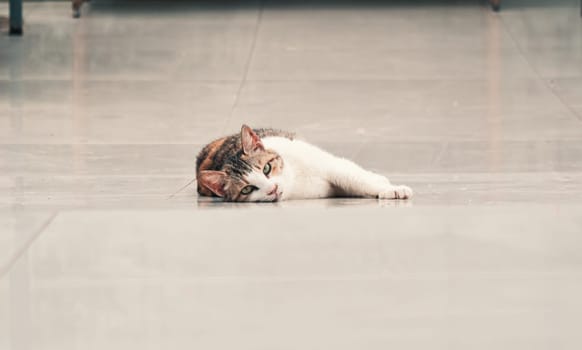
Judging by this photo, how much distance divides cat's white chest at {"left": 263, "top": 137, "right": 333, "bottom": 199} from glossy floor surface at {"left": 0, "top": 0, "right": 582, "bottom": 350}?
0.71ft

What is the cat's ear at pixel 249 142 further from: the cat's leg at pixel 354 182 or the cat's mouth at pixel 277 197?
the cat's leg at pixel 354 182

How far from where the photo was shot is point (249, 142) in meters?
6.90

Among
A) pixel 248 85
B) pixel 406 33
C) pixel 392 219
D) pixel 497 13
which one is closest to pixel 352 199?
pixel 392 219

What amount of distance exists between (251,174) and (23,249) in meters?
1.33

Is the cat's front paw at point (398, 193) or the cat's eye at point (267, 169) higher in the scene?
the cat's eye at point (267, 169)

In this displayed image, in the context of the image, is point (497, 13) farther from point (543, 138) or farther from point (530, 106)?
point (543, 138)

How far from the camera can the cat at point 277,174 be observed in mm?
6878

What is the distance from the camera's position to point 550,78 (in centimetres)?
1191

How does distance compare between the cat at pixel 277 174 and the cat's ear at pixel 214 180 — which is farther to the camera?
the cat's ear at pixel 214 180

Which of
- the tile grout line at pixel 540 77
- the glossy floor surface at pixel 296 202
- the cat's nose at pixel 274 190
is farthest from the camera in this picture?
the tile grout line at pixel 540 77

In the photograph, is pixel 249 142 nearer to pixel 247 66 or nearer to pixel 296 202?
pixel 296 202

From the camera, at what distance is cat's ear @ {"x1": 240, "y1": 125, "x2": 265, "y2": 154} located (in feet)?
22.6

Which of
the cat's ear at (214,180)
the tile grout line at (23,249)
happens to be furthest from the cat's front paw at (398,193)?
the tile grout line at (23,249)

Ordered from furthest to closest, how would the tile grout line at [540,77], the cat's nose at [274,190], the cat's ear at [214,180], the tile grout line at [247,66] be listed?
the tile grout line at [247,66] < the tile grout line at [540,77] < the cat's ear at [214,180] < the cat's nose at [274,190]
